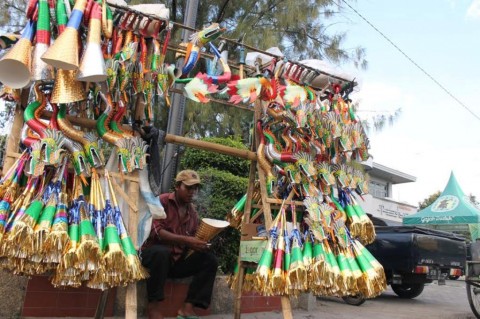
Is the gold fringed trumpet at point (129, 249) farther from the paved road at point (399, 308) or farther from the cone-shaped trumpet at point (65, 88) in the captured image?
the paved road at point (399, 308)

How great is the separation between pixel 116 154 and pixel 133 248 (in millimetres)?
575

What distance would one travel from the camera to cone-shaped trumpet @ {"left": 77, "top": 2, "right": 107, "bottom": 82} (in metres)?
2.35

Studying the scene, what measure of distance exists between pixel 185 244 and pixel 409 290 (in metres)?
5.80

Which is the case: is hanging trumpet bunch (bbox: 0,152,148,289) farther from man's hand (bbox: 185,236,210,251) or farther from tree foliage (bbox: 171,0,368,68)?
tree foliage (bbox: 171,0,368,68)

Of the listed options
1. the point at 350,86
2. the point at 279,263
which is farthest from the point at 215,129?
the point at 279,263

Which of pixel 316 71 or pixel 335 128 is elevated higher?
pixel 316 71

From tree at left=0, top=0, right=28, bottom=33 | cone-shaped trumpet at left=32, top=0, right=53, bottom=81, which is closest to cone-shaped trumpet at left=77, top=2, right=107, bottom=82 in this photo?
cone-shaped trumpet at left=32, top=0, right=53, bottom=81

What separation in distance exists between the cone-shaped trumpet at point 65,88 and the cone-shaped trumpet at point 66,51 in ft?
0.43

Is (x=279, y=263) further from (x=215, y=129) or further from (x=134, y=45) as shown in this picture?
(x=215, y=129)

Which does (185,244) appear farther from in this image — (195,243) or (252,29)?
(252,29)

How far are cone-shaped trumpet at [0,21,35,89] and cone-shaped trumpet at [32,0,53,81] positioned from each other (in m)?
0.04

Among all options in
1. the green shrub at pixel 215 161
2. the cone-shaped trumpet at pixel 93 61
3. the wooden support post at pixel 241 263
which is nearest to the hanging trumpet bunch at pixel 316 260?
the wooden support post at pixel 241 263

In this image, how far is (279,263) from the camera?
2.98 metres

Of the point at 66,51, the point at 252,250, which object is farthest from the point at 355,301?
the point at 66,51
